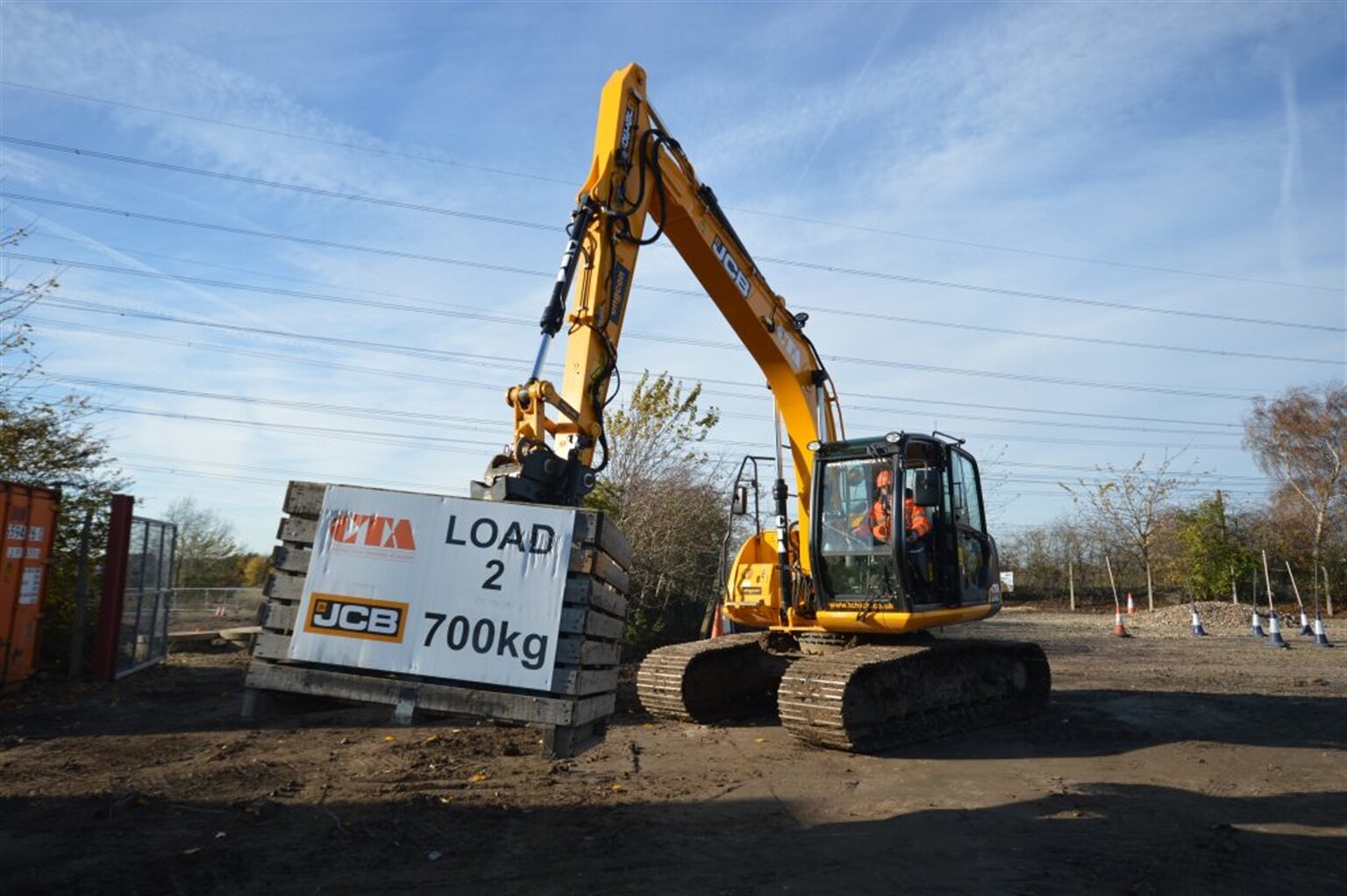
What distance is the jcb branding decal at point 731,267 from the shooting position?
30.6 feet

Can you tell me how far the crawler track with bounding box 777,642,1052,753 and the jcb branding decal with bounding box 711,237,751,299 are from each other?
370cm

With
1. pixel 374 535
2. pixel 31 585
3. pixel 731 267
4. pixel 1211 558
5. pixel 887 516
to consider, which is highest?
pixel 731 267

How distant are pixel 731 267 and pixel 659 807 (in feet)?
17.1

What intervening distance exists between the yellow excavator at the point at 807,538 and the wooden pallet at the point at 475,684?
5.07 ft

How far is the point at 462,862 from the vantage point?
5184 mm

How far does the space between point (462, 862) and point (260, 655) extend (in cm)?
154

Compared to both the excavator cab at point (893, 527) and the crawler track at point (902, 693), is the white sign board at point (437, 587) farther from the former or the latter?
the excavator cab at point (893, 527)

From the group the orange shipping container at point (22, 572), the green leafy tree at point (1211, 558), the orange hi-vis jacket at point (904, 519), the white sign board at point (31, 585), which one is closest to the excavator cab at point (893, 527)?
the orange hi-vis jacket at point (904, 519)

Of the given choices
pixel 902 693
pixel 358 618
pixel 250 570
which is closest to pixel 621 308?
pixel 358 618

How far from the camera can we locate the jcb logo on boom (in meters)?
5.08

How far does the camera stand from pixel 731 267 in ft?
31.2

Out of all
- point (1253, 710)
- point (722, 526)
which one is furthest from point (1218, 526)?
point (1253, 710)

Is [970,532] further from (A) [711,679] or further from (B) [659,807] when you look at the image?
(B) [659,807]

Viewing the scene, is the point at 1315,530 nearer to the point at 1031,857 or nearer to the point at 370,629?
the point at 1031,857
